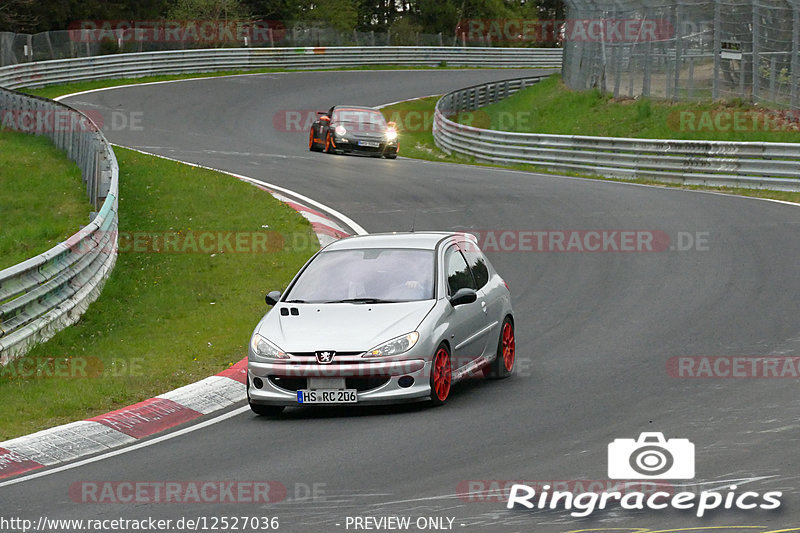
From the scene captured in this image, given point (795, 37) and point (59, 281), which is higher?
point (795, 37)

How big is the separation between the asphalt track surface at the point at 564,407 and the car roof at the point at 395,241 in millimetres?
1382

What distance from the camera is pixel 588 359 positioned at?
11711mm

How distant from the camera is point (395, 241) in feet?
38.0

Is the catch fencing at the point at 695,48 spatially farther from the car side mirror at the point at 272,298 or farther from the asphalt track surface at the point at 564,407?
the car side mirror at the point at 272,298

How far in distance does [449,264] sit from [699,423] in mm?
3134

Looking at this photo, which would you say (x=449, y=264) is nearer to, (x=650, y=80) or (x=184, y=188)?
(x=184, y=188)

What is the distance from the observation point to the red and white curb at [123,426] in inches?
354

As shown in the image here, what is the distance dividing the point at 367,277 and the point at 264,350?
133 cm

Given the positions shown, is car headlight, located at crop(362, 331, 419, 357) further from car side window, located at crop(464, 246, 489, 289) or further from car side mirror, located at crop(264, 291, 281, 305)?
car side window, located at crop(464, 246, 489, 289)

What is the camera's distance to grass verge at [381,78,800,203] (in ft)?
82.6

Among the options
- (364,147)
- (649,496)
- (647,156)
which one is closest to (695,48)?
(647,156)

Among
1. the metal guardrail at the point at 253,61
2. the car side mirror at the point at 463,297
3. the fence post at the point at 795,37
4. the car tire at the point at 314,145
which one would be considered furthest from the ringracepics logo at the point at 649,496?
the metal guardrail at the point at 253,61

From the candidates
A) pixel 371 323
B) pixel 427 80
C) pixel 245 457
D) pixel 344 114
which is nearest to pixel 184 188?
pixel 344 114

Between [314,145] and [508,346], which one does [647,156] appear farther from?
[508,346]
